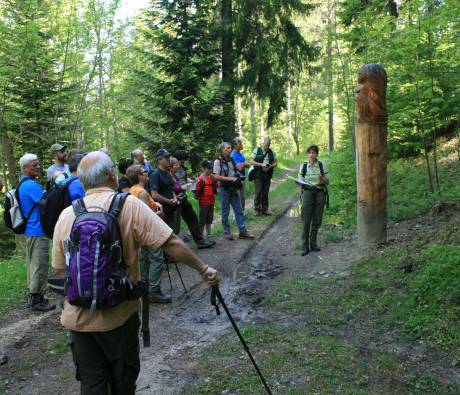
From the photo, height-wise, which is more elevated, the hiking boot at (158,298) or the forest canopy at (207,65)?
the forest canopy at (207,65)

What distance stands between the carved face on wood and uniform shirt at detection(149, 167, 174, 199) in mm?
3515

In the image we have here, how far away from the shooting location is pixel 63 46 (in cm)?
1106

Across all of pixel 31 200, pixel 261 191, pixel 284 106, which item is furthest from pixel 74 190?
pixel 284 106

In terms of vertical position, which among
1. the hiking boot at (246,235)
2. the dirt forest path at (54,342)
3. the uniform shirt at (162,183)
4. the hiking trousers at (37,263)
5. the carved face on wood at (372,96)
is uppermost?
the carved face on wood at (372,96)

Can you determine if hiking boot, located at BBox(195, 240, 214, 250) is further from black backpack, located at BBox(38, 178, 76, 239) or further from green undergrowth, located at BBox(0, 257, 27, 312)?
black backpack, located at BBox(38, 178, 76, 239)

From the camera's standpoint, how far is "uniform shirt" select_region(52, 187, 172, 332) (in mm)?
2676

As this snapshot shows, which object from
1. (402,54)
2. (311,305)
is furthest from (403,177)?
(311,305)

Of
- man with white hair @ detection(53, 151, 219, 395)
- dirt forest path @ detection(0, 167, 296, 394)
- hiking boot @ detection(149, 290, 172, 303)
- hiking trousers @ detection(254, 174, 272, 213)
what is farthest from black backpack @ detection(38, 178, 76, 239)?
hiking trousers @ detection(254, 174, 272, 213)

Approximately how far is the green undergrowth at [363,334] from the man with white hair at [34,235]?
2972 mm

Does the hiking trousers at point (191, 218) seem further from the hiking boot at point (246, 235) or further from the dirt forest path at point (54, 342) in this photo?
the dirt forest path at point (54, 342)

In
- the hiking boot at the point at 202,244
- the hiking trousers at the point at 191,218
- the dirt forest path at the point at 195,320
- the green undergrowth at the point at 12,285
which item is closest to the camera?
the dirt forest path at the point at 195,320

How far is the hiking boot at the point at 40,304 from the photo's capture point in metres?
6.05

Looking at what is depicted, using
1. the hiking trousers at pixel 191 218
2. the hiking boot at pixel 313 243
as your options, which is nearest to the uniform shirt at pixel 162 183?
the hiking trousers at pixel 191 218

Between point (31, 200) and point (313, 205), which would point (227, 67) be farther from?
point (31, 200)
